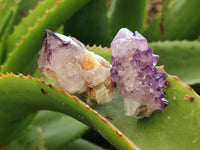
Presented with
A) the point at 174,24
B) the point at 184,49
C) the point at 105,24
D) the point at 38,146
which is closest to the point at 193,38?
the point at 174,24

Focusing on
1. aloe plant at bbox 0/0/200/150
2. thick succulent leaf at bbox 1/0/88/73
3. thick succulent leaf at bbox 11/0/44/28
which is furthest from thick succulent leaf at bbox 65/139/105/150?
thick succulent leaf at bbox 11/0/44/28

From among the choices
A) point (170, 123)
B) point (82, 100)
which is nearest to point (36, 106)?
point (82, 100)

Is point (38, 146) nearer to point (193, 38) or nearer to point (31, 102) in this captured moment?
point (31, 102)

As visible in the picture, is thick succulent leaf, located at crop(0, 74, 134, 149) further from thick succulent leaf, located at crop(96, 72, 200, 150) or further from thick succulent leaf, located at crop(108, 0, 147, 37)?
thick succulent leaf, located at crop(108, 0, 147, 37)

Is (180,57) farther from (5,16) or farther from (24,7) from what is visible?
(24,7)

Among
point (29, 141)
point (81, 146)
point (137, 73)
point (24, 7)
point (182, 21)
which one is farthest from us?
point (24, 7)

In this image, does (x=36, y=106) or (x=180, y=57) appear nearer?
(x=36, y=106)
